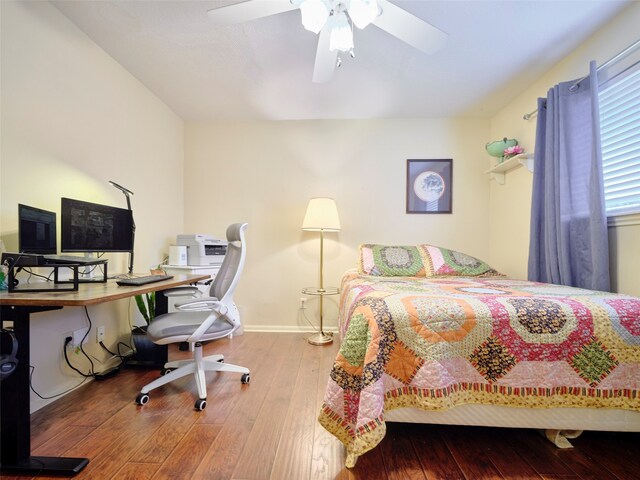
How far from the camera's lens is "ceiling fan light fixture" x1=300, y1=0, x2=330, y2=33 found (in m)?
1.26

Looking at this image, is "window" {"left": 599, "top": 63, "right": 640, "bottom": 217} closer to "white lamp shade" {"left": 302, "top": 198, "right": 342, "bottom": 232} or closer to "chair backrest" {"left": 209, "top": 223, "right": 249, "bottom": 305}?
"white lamp shade" {"left": 302, "top": 198, "right": 342, "bottom": 232}

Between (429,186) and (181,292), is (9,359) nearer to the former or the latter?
(181,292)

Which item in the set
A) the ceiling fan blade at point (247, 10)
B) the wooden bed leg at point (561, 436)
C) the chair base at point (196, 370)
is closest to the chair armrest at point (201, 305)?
the chair base at point (196, 370)

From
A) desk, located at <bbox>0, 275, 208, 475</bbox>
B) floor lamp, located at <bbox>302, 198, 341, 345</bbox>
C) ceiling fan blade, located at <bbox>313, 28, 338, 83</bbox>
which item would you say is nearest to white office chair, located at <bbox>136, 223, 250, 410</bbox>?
desk, located at <bbox>0, 275, 208, 475</bbox>

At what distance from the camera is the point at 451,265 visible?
100 inches

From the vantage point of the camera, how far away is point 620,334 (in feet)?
3.79

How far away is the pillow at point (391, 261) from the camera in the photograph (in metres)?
2.50

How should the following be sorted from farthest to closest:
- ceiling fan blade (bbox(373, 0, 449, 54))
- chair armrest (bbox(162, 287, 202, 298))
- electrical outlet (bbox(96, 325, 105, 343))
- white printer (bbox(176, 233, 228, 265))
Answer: white printer (bbox(176, 233, 228, 265)) → electrical outlet (bbox(96, 325, 105, 343)) → chair armrest (bbox(162, 287, 202, 298)) → ceiling fan blade (bbox(373, 0, 449, 54))

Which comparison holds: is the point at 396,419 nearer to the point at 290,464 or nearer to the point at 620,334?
the point at 290,464

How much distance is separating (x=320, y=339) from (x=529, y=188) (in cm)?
228

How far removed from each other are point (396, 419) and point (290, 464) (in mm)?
475

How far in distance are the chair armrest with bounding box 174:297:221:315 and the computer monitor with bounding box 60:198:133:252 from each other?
0.70 meters

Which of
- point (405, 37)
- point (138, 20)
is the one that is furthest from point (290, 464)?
point (138, 20)

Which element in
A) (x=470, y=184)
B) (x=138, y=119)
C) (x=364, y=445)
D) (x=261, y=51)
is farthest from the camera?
(x=470, y=184)
